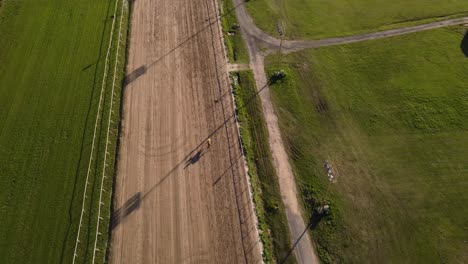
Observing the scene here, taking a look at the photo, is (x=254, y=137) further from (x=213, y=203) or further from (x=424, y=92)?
(x=424, y=92)

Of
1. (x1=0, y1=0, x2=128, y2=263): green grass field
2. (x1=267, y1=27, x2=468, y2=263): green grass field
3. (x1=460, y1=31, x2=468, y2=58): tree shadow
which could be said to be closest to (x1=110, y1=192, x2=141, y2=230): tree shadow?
(x1=0, y1=0, x2=128, y2=263): green grass field

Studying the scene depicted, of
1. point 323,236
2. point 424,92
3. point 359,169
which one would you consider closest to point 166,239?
point 323,236

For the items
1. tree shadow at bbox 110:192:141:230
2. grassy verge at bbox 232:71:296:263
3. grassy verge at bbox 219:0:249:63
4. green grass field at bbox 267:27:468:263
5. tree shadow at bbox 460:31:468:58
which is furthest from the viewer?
tree shadow at bbox 460:31:468:58

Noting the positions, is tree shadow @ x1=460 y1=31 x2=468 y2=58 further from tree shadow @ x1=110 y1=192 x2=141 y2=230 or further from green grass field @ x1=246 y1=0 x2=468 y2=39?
tree shadow @ x1=110 y1=192 x2=141 y2=230

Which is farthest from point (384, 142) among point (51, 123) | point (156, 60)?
point (51, 123)

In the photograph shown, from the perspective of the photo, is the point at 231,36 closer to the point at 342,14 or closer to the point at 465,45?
the point at 342,14

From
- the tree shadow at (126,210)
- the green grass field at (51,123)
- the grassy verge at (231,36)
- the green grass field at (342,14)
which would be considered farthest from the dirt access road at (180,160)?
the green grass field at (342,14)
